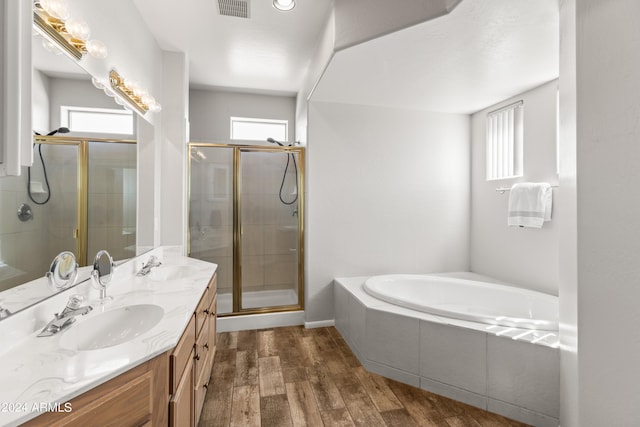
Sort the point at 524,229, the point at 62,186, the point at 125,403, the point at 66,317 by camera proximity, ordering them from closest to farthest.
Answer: the point at 125,403 → the point at 66,317 → the point at 62,186 → the point at 524,229

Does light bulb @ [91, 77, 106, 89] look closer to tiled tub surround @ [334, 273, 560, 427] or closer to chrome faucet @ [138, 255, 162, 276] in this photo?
chrome faucet @ [138, 255, 162, 276]

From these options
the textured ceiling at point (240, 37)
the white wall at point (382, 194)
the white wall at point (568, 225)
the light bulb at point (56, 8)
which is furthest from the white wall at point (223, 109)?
the white wall at point (568, 225)

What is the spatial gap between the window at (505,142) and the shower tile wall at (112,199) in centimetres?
331

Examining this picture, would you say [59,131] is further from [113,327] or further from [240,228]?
[240,228]

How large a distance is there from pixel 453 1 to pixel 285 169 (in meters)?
2.09

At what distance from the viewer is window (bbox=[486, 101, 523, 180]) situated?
2826 millimetres

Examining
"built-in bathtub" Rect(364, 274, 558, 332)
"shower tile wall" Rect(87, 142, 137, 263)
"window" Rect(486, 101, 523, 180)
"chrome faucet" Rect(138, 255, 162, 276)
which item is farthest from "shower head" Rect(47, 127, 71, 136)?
"window" Rect(486, 101, 523, 180)

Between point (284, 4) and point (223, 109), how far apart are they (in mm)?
1820

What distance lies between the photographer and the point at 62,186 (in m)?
1.29

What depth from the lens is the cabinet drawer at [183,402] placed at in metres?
1.11

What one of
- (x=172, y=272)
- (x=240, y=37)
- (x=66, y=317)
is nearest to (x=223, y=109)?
(x=240, y=37)

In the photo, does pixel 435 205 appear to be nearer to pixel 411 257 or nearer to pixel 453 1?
pixel 411 257

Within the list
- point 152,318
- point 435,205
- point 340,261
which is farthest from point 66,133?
point 435,205

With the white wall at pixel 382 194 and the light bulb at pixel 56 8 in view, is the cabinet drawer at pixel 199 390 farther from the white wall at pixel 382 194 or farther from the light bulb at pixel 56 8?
the light bulb at pixel 56 8
